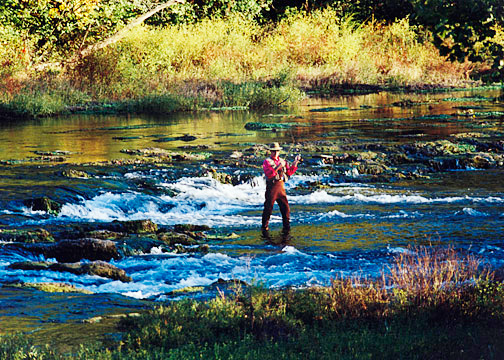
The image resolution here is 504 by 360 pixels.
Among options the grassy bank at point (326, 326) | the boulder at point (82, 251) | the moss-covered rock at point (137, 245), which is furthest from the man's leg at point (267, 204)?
the grassy bank at point (326, 326)

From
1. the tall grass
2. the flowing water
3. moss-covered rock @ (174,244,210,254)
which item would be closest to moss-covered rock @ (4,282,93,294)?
the flowing water

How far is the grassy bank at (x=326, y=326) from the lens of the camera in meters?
7.13

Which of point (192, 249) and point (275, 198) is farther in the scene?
point (275, 198)

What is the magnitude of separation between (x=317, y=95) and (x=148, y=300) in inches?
1288

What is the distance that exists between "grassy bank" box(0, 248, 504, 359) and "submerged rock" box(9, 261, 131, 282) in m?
2.45

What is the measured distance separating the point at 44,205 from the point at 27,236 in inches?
90.9

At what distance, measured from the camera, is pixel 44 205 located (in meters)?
14.9

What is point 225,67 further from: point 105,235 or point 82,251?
point 82,251

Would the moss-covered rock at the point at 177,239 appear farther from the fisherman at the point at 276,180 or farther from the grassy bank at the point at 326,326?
the grassy bank at the point at 326,326

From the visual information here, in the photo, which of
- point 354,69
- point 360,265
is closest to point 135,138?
point 360,265

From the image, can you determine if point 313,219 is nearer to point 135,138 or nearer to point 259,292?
point 259,292

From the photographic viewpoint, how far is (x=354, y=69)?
1745 inches

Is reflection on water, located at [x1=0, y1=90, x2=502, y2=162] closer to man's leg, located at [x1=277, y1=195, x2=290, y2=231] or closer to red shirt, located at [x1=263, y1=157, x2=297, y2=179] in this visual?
man's leg, located at [x1=277, y1=195, x2=290, y2=231]

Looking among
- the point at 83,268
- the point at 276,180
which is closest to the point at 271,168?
the point at 276,180
